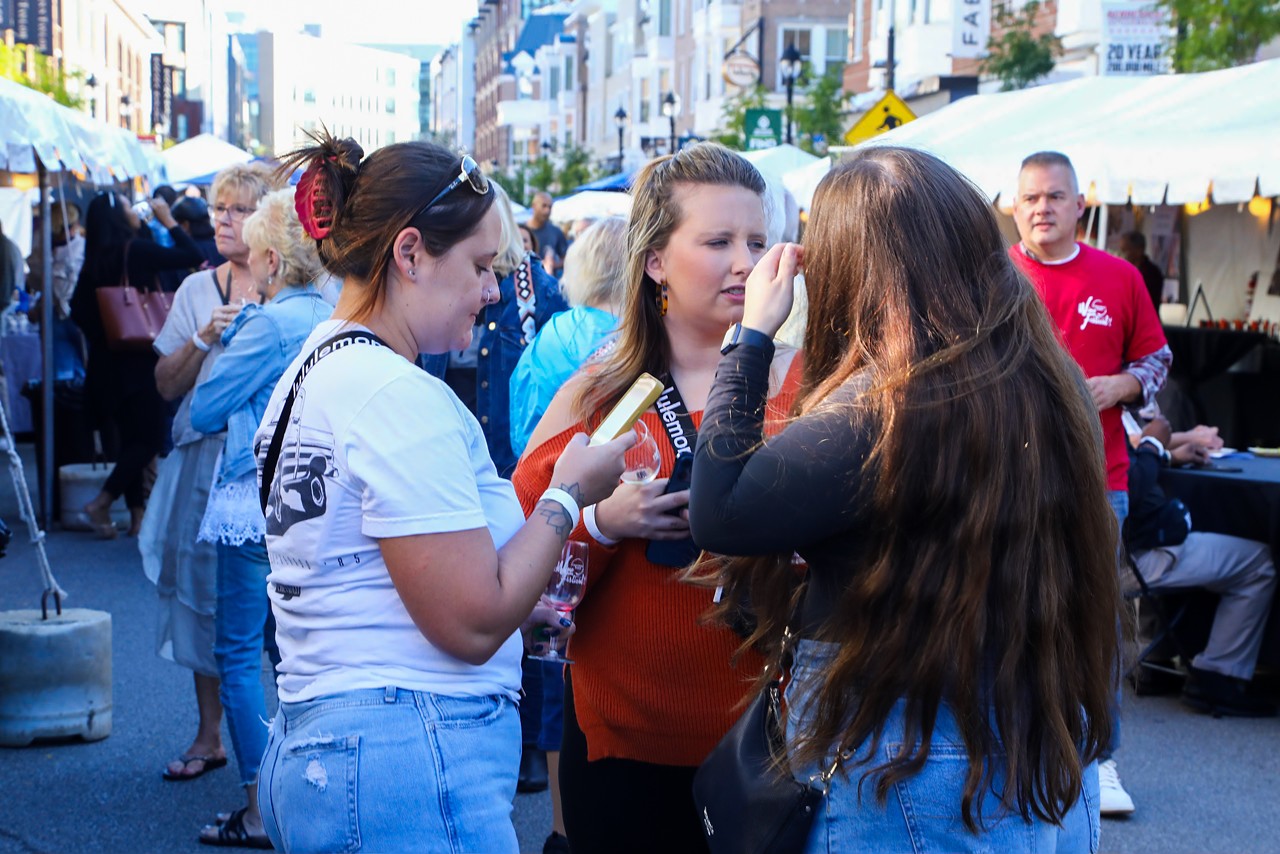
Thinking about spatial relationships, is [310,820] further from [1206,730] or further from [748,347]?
[1206,730]

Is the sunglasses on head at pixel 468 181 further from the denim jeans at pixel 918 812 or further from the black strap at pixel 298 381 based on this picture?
the denim jeans at pixel 918 812

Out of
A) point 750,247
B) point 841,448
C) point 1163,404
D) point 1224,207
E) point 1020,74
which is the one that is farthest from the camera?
point 1020,74

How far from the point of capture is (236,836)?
4.53 m

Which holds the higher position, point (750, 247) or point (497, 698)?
point (750, 247)

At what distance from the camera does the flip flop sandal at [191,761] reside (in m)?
5.18

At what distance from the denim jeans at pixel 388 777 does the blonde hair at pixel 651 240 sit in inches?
40.3

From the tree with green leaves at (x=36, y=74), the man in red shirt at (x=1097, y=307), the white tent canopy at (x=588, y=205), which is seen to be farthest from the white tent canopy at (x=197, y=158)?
the man in red shirt at (x=1097, y=307)

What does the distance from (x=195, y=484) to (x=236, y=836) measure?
4.00ft

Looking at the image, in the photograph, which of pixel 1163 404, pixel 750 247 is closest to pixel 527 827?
pixel 750 247

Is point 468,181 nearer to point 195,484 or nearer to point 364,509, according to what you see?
point 364,509

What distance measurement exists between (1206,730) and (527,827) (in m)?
3.25

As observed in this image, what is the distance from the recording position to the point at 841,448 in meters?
1.90

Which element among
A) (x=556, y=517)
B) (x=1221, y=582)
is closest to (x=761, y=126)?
(x=1221, y=582)

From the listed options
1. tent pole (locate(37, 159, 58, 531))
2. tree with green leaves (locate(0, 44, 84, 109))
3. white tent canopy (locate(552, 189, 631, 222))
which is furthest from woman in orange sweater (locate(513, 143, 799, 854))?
tree with green leaves (locate(0, 44, 84, 109))
